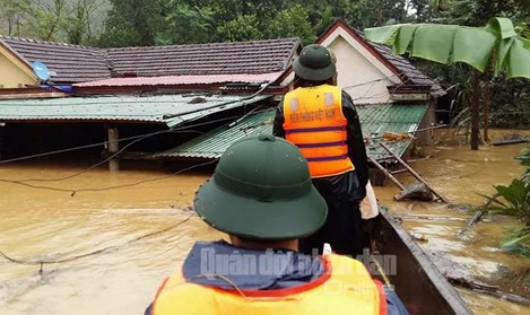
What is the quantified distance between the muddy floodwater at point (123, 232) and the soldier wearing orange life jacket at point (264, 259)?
2979 millimetres

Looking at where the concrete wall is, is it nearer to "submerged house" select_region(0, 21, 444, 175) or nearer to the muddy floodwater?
"submerged house" select_region(0, 21, 444, 175)

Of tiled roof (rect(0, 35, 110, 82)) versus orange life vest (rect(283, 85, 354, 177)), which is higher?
tiled roof (rect(0, 35, 110, 82))

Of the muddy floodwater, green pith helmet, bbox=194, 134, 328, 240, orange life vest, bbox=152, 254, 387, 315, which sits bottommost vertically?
the muddy floodwater

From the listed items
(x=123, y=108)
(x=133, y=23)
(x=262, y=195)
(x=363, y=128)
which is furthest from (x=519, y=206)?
(x=133, y=23)

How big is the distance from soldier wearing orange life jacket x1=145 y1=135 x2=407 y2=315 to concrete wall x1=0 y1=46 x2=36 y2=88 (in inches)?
626

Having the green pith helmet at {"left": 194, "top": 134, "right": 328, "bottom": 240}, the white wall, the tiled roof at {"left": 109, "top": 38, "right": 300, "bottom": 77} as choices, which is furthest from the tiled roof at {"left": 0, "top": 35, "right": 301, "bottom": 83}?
the green pith helmet at {"left": 194, "top": 134, "right": 328, "bottom": 240}

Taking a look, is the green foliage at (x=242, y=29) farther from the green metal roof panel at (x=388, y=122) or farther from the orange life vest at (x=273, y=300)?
the orange life vest at (x=273, y=300)

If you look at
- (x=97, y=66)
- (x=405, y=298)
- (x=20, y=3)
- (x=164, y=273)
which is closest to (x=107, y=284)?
(x=164, y=273)

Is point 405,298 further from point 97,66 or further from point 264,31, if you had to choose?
point 264,31

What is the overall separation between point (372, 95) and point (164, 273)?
9.65 metres

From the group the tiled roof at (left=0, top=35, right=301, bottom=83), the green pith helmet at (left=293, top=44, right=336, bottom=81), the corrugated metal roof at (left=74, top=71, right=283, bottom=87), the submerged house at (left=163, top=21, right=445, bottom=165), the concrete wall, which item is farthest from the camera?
the tiled roof at (left=0, top=35, right=301, bottom=83)

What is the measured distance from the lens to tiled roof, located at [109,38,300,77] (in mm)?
15734

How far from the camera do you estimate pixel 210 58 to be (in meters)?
16.9

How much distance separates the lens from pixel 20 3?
2727 cm
